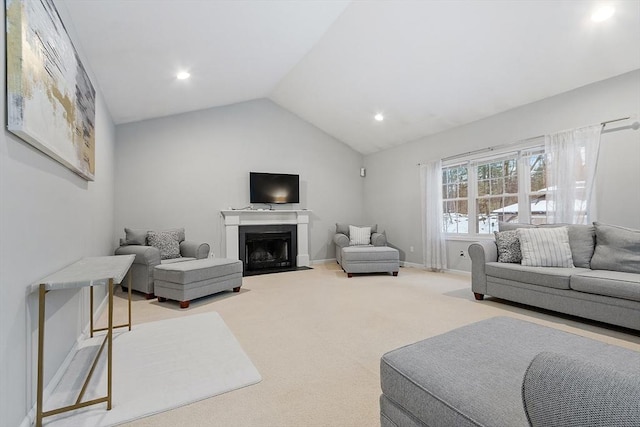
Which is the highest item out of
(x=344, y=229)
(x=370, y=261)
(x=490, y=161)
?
(x=490, y=161)

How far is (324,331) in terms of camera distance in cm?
252

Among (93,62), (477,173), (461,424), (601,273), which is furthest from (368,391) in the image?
(477,173)

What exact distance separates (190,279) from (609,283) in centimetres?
391

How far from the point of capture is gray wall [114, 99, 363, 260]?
4.79m

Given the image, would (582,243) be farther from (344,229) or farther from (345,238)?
(344,229)

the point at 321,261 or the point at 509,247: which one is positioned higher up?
the point at 509,247

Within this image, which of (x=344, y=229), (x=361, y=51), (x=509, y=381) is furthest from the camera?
(x=344, y=229)

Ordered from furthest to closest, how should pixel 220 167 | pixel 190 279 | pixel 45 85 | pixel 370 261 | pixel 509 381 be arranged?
1. pixel 220 167
2. pixel 370 261
3. pixel 190 279
4. pixel 45 85
5. pixel 509 381

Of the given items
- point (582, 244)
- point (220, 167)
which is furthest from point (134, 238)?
point (582, 244)

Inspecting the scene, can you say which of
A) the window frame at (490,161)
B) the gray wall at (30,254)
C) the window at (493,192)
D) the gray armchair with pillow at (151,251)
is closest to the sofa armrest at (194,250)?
the gray armchair with pillow at (151,251)

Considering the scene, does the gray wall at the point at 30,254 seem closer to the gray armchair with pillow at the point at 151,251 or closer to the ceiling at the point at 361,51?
the gray armchair with pillow at the point at 151,251

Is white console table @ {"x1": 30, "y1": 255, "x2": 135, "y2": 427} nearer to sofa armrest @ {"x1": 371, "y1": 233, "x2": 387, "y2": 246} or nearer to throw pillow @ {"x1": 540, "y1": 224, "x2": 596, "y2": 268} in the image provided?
throw pillow @ {"x1": 540, "y1": 224, "x2": 596, "y2": 268}

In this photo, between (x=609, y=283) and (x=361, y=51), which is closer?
(x=609, y=283)

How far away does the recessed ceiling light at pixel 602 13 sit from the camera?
2.63 meters
